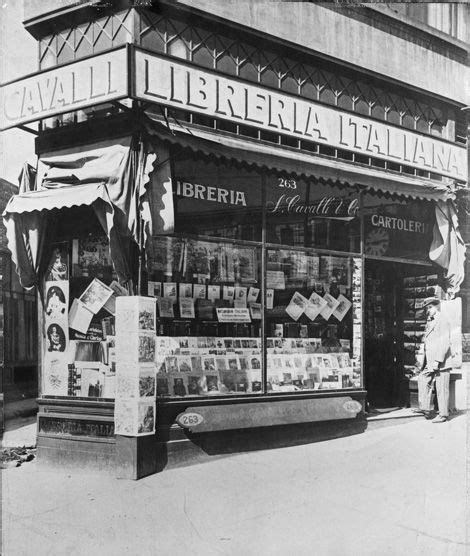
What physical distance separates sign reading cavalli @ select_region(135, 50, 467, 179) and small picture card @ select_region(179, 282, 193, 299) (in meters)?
2.08

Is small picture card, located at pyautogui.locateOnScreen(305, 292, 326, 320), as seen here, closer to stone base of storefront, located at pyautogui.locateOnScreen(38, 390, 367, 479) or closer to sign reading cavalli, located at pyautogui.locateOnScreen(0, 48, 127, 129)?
stone base of storefront, located at pyautogui.locateOnScreen(38, 390, 367, 479)

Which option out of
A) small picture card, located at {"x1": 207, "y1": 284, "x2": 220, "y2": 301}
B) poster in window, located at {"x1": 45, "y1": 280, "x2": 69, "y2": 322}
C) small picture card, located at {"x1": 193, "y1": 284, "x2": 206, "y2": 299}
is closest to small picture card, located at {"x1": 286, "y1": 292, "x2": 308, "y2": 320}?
small picture card, located at {"x1": 207, "y1": 284, "x2": 220, "y2": 301}

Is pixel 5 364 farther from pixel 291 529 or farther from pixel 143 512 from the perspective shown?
pixel 291 529

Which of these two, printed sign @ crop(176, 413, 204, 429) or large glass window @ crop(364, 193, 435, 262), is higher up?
large glass window @ crop(364, 193, 435, 262)

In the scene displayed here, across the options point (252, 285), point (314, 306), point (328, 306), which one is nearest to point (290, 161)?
point (252, 285)

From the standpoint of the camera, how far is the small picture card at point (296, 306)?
27.4 ft

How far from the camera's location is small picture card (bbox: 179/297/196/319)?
24.2 feet

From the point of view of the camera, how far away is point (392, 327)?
1027 cm

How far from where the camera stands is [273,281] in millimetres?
8117

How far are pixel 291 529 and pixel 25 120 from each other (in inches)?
207

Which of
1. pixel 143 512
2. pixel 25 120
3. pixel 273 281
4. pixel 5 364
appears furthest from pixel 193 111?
pixel 5 364

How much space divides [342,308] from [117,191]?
3.90m

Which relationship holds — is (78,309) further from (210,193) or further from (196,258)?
(210,193)

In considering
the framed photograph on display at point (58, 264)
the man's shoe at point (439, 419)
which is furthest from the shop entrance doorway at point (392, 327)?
the framed photograph on display at point (58, 264)
